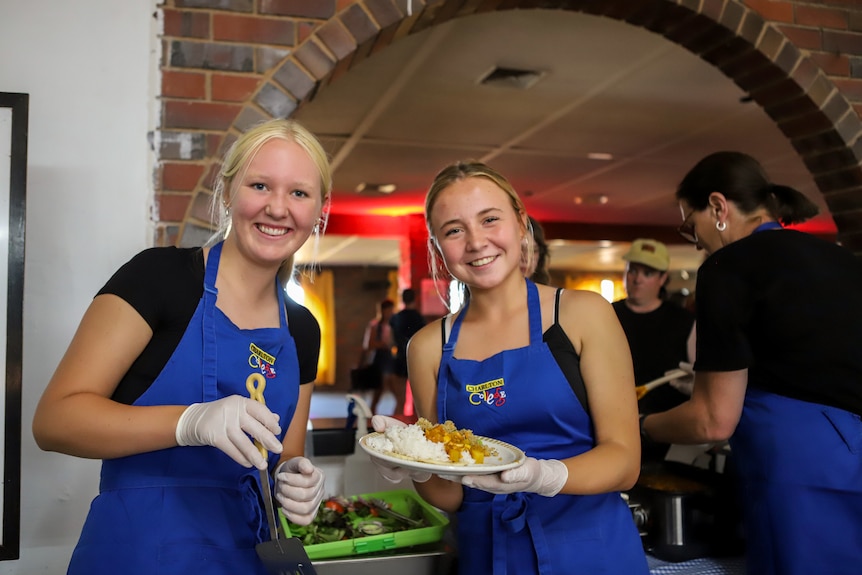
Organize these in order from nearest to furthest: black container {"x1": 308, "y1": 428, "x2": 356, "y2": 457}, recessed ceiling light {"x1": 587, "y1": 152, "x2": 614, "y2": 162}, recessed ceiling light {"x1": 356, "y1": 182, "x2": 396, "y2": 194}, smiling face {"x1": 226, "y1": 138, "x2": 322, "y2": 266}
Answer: smiling face {"x1": 226, "y1": 138, "x2": 322, "y2": 266}, black container {"x1": 308, "y1": 428, "x2": 356, "y2": 457}, recessed ceiling light {"x1": 587, "y1": 152, "x2": 614, "y2": 162}, recessed ceiling light {"x1": 356, "y1": 182, "x2": 396, "y2": 194}

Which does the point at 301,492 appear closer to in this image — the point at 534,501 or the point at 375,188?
the point at 534,501

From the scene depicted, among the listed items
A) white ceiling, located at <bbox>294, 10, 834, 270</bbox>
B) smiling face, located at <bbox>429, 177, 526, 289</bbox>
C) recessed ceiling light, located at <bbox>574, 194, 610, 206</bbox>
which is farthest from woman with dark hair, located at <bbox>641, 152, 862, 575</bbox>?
recessed ceiling light, located at <bbox>574, 194, 610, 206</bbox>

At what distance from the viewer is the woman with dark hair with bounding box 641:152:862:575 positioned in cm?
178

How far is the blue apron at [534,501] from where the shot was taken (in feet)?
4.97

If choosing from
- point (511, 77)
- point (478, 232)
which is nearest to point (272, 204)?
point (478, 232)

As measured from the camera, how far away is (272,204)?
1.47m

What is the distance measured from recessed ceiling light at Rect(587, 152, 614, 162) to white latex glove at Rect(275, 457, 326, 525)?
17.3ft

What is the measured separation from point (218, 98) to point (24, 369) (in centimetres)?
97

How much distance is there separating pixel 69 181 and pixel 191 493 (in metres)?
1.14

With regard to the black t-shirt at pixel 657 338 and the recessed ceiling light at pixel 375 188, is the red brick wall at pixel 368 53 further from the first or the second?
the recessed ceiling light at pixel 375 188

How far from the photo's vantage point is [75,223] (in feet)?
6.84

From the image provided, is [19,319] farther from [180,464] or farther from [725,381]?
[725,381]

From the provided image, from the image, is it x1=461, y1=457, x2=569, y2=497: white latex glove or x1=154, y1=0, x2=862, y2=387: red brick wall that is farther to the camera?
x1=154, y1=0, x2=862, y2=387: red brick wall

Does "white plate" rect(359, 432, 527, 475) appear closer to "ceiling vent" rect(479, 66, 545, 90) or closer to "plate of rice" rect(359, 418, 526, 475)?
"plate of rice" rect(359, 418, 526, 475)
